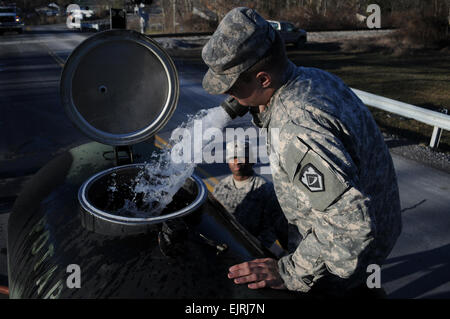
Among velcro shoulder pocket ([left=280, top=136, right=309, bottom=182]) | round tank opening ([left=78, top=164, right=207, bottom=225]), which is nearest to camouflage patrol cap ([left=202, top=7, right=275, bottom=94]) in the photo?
velcro shoulder pocket ([left=280, top=136, right=309, bottom=182])

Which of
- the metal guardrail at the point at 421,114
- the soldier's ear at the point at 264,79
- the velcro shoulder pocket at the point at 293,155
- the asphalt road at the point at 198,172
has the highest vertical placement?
the soldier's ear at the point at 264,79

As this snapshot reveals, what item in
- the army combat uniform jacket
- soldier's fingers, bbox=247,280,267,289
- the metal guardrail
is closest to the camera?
the army combat uniform jacket

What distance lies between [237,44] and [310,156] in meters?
0.64

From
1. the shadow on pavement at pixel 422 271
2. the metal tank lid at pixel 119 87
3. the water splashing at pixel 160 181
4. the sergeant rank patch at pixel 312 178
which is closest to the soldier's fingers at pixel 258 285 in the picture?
the sergeant rank patch at pixel 312 178

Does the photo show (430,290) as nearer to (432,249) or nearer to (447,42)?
(432,249)

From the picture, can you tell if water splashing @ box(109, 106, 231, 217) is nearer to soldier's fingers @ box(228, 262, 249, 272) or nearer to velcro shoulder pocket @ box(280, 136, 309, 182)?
soldier's fingers @ box(228, 262, 249, 272)

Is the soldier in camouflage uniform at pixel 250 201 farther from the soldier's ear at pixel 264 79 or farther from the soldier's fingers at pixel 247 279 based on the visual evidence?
the soldier's ear at pixel 264 79

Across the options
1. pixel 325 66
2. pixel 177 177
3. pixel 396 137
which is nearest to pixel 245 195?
pixel 177 177

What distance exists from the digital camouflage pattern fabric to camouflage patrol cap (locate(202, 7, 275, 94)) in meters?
1.48

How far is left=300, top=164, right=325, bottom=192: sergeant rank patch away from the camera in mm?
1505

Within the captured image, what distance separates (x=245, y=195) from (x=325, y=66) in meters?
14.1

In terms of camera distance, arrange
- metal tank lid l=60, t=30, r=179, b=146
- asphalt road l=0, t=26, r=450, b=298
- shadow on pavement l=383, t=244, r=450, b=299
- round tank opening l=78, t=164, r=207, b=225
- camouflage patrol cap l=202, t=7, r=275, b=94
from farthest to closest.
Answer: asphalt road l=0, t=26, r=450, b=298 < shadow on pavement l=383, t=244, r=450, b=299 < metal tank lid l=60, t=30, r=179, b=146 < round tank opening l=78, t=164, r=207, b=225 < camouflage patrol cap l=202, t=7, r=275, b=94

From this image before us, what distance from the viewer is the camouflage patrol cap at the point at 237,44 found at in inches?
66.9

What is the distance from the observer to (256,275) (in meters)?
1.63
